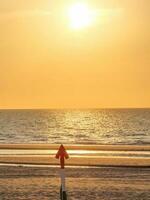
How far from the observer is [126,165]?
37.2 metres

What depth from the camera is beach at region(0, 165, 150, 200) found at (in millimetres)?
24666

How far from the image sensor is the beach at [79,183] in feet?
80.9

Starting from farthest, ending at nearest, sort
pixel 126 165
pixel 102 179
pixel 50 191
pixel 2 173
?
1. pixel 126 165
2. pixel 2 173
3. pixel 102 179
4. pixel 50 191

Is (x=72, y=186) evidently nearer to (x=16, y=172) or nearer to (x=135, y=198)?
(x=135, y=198)

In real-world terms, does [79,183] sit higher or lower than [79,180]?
lower

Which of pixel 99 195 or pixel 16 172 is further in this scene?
pixel 16 172

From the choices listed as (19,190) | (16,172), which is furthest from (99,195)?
(16,172)

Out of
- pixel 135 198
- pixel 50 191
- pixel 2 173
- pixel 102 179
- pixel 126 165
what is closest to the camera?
pixel 135 198

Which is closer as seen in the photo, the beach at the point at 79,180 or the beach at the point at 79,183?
the beach at the point at 79,183

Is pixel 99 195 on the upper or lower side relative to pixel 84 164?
lower

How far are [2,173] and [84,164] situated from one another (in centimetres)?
754

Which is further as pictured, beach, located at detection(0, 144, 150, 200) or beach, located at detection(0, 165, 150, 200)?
beach, located at detection(0, 144, 150, 200)

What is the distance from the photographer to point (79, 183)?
28.2 m

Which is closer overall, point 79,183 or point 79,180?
point 79,183
